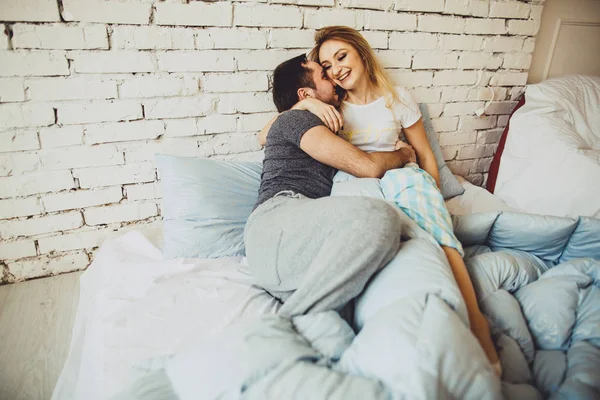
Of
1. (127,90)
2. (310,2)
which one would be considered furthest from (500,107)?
(127,90)

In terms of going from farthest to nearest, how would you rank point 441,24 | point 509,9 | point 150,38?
point 509,9 → point 441,24 → point 150,38

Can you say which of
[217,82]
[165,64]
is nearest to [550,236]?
[217,82]

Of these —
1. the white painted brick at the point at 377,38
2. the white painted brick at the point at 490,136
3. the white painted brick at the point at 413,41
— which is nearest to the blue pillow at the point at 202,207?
the white painted brick at the point at 377,38

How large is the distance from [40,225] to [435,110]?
1.98 metres

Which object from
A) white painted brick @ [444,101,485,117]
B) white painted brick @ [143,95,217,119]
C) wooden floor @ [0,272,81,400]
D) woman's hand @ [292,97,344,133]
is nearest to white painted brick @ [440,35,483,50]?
white painted brick @ [444,101,485,117]

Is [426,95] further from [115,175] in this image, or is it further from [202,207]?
[115,175]

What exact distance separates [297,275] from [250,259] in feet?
0.59

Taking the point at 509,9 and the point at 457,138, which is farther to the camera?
the point at 457,138

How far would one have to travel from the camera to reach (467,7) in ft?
6.05

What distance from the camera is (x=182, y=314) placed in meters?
1.01

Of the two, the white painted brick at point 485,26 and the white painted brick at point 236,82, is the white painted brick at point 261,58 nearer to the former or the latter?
the white painted brick at point 236,82

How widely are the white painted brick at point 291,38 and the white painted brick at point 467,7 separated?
762 millimetres

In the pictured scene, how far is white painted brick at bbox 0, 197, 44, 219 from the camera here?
4.62 ft

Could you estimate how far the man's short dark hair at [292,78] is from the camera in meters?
1.46
